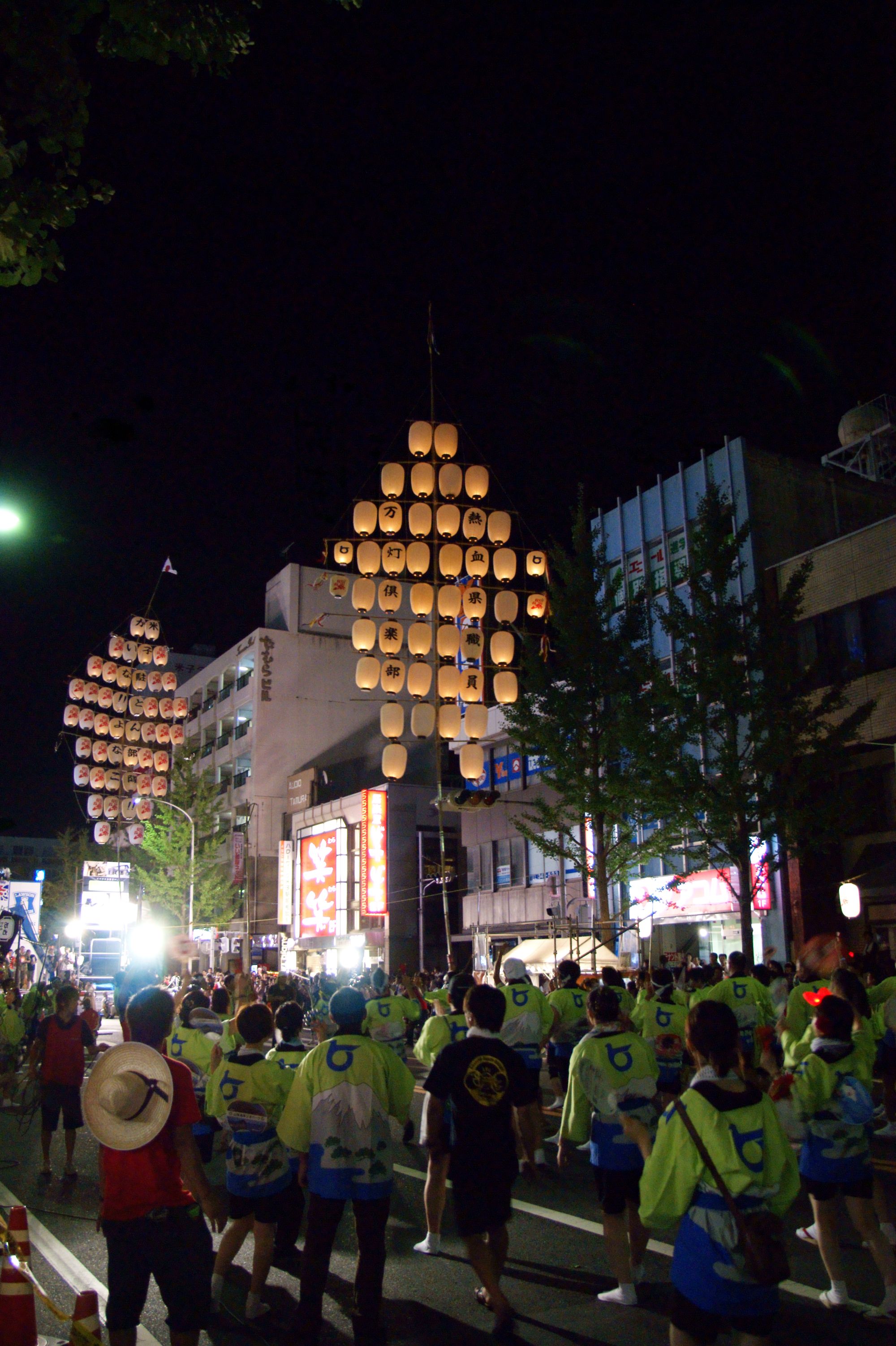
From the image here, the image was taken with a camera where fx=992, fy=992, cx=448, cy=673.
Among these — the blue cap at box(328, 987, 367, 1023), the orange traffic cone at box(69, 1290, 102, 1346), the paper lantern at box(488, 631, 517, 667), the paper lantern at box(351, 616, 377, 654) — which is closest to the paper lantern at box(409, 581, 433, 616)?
the paper lantern at box(351, 616, 377, 654)

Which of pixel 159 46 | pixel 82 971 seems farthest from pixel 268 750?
pixel 159 46

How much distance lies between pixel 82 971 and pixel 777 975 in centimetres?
2810

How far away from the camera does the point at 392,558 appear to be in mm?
23547

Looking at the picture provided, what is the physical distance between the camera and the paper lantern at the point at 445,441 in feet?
77.2

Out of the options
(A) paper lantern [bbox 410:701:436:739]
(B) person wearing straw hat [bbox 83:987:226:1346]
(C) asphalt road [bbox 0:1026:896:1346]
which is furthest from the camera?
(A) paper lantern [bbox 410:701:436:739]

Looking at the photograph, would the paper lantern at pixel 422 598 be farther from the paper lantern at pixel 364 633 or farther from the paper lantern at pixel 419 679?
the paper lantern at pixel 419 679

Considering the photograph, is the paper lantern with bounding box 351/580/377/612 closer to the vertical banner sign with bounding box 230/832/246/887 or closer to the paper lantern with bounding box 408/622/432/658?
the paper lantern with bounding box 408/622/432/658


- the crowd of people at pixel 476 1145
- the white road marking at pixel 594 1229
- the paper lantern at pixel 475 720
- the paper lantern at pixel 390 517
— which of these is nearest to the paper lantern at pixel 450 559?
the paper lantern at pixel 390 517

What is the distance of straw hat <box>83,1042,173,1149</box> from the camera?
14.1 ft

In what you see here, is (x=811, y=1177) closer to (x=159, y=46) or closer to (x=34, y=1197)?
(x=34, y=1197)

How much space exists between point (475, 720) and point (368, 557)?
4638 mm

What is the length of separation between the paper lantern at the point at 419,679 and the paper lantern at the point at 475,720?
1157 mm

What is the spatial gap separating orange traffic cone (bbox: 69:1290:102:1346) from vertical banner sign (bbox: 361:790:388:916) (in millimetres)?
33168

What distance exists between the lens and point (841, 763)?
817 inches
